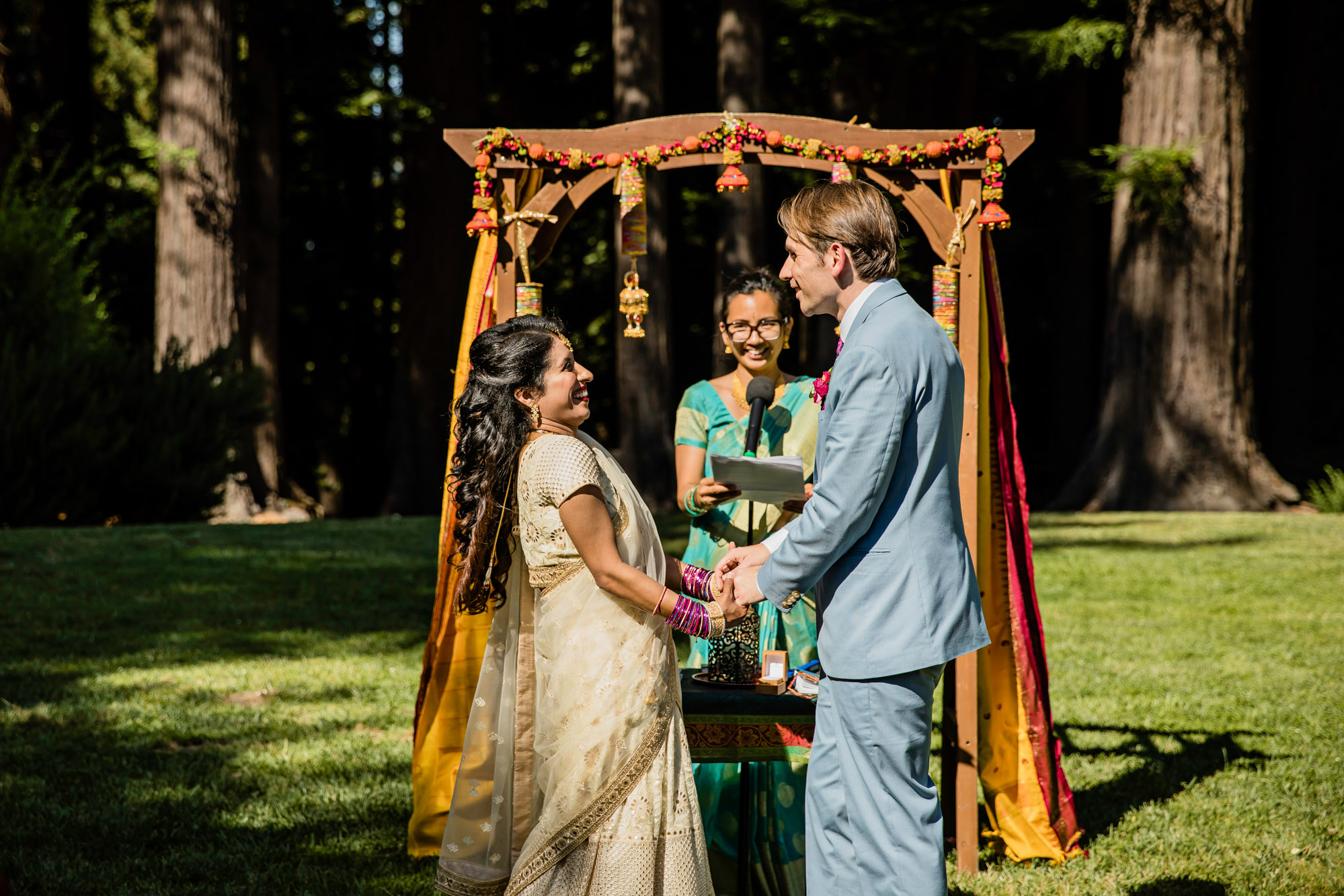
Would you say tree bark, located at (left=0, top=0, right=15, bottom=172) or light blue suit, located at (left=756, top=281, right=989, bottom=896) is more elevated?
tree bark, located at (left=0, top=0, right=15, bottom=172)

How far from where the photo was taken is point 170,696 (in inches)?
232

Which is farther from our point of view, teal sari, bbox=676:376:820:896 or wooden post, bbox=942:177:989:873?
wooden post, bbox=942:177:989:873

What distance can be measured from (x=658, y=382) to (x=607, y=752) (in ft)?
34.3

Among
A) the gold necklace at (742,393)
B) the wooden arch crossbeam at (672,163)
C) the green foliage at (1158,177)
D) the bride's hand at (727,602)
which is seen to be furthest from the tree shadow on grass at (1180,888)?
the green foliage at (1158,177)

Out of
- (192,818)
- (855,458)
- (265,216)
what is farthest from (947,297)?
(265,216)

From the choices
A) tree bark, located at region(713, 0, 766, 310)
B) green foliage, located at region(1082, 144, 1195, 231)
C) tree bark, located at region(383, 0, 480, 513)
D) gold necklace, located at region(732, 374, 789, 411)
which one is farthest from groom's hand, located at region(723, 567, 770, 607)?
tree bark, located at region(383, 0, 480, 513)

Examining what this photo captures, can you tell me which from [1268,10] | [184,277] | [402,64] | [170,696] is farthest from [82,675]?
[1268,10]

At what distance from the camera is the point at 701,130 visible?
3975mm

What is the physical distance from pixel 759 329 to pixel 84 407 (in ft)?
29.0

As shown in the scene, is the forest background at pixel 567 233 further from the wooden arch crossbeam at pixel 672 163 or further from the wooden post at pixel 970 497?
the wooden post at pixel 970 497

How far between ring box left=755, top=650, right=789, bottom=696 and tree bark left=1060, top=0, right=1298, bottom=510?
30.7 feet

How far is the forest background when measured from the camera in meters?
11.5

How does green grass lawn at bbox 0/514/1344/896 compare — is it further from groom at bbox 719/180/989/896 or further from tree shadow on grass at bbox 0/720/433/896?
groom at bbox 719/180/989/896

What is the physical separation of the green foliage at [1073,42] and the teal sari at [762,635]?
1099 cm
